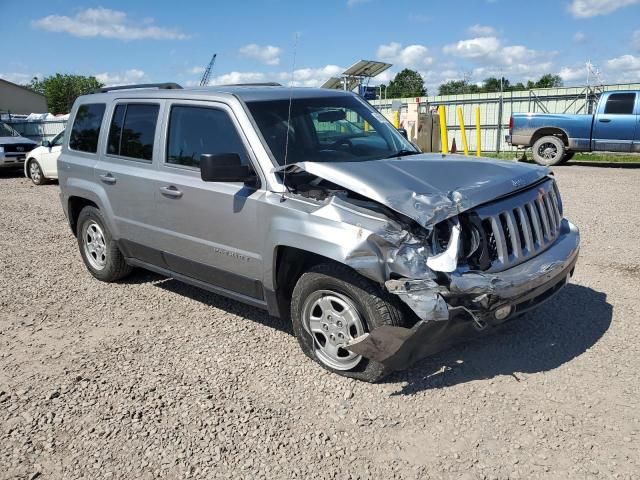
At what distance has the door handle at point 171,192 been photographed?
455cm

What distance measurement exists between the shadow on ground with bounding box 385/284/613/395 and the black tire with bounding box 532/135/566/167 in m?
11.9

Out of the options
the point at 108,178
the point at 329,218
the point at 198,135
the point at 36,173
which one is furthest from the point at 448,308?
the point at 36,173

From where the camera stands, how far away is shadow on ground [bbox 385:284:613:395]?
3.83 metres

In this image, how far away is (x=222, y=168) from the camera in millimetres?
3830

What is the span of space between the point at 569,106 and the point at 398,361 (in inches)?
784

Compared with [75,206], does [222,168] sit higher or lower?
higher

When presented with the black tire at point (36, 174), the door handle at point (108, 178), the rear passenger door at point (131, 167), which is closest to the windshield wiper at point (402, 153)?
the rear passenger door at point (131, 167)

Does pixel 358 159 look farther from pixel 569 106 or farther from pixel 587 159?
pixel 569 106

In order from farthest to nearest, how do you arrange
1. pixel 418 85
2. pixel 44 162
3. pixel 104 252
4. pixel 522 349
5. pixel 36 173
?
pixel 418 85 < pixel 36 173 < pixel 44 162 < pixel 104 252 < pixel 522 349

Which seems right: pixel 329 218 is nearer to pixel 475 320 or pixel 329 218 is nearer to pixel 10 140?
pixel 475 320

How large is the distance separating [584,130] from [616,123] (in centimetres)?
79

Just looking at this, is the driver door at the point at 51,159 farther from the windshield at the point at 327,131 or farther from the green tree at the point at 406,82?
the green tree at the point at 406,82

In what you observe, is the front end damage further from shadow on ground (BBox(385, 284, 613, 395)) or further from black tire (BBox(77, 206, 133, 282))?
black tire (BBox(77, 206, 133, 282))

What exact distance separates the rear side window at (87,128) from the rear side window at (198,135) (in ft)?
4.45
